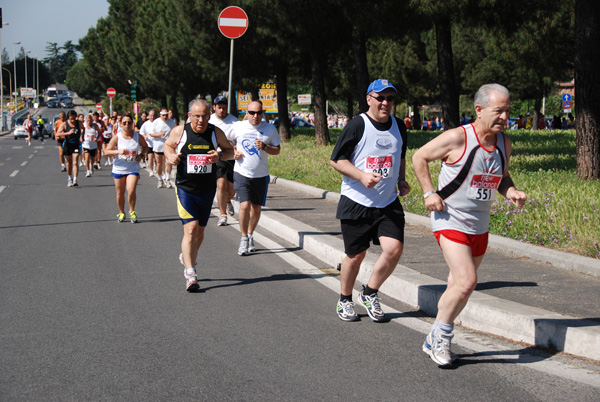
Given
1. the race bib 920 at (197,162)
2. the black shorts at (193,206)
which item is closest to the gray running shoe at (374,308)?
the black shorts at (193,206)

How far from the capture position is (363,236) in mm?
6039

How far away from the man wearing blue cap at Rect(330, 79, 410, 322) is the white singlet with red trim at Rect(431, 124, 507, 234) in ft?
3.20

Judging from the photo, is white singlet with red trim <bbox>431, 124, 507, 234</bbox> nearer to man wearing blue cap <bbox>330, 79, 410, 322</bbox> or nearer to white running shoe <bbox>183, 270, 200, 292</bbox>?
man wearing blue cap <bbox>330, 79, 410, 322</bbox>

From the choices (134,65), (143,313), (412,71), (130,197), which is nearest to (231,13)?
(130,197)

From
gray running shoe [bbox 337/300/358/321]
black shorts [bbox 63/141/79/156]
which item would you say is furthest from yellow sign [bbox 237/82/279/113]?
gray running shoe [bbox 337/300/358/321]

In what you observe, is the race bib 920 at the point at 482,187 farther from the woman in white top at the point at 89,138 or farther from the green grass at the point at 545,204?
the woman in white top at the point at 89,138

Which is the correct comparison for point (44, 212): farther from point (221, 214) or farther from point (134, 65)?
point (134, 65)

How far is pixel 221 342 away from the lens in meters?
5.57

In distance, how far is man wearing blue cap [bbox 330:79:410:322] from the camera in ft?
19.5

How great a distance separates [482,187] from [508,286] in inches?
85.5

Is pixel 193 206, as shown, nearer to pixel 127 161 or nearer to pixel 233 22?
pixel 127 161

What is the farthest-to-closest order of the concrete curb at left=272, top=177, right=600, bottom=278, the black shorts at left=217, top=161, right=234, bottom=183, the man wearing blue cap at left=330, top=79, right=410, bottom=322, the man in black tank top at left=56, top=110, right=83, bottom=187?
the man in black tank top at left=56, top=110, right=83, bottom=187 → the black shorts at left=217, top=161, right=234, bottom=183 → the concrete curb at left=272, top=177, right=600, bottom=278 → the man wearing blue cap at left=330, top=79, right=410, bottom=322

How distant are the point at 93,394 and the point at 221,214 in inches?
306

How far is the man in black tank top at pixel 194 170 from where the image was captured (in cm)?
750
